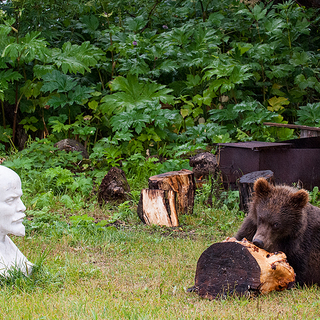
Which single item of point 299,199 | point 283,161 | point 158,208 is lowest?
point 158,208

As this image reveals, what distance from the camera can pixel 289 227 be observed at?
3258 millimetres

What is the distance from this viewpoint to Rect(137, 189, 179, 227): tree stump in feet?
17.1

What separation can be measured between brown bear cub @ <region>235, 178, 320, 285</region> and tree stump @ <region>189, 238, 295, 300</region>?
0.13 m

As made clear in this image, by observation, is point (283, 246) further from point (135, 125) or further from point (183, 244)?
point (135, 125)

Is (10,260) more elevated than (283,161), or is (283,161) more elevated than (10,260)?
(10,260)

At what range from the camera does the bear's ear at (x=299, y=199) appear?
3203 mm

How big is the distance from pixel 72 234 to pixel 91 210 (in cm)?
108

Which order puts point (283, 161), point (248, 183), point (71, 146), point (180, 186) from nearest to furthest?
point (248, 183)
point (180, 186)
point (283, 161)
point (71, 146)

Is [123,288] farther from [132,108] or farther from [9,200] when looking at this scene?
[132,108]

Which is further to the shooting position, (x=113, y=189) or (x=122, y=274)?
(x=113, y=189)

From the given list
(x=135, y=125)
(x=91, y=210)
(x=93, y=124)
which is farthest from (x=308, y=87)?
(x=91, y=210)

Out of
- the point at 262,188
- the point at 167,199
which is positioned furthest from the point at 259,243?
the point at 167,199

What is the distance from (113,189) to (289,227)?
316 cm

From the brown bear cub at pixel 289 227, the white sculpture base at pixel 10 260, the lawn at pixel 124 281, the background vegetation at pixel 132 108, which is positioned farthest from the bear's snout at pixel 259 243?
the white sculpture base at pixel 10 260
